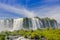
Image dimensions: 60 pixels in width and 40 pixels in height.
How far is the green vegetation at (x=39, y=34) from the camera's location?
7.33 feet

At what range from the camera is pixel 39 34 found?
224 cm

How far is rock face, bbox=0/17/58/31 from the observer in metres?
2.49

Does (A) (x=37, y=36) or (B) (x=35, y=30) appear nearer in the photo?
(A) (x=37, y=36)

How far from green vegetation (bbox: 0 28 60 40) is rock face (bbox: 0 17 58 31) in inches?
4.8

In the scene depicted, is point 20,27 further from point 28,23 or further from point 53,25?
point 53,25

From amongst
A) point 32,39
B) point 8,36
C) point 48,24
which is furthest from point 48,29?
point 8,36

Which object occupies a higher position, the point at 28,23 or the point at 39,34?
the point at 28,23

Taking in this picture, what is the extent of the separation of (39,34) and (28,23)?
14.4 inches

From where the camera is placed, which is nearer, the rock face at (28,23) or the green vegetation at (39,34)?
the green vegetation at (39,34)

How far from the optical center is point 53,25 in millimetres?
2551

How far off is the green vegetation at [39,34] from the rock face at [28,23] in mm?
121

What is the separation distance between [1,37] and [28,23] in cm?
51

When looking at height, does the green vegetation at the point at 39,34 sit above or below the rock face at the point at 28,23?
below

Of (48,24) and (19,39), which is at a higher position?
(48,24)
